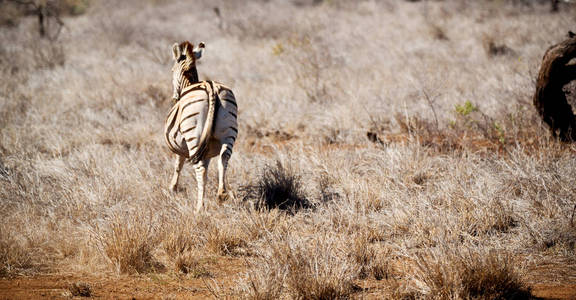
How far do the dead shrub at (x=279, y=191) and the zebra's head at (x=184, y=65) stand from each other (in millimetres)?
1581

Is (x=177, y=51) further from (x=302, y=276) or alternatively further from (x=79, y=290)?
(x=302, y=276)

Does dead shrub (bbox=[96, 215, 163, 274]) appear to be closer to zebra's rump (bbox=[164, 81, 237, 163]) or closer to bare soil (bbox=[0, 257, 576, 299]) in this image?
bare soil (bbox=[0, 257, 576, 299])

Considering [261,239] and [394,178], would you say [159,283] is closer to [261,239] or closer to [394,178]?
[261,239]

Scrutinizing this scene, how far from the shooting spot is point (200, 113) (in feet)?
15.9

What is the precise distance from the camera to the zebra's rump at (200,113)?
15.7ft

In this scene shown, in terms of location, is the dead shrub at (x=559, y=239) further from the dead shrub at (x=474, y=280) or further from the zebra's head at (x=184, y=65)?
the zebra's head at (x=184, y=65)

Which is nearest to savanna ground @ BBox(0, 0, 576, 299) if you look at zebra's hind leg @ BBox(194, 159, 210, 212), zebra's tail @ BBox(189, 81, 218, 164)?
zebra's hind leg @ BBox(194, 159, 210, 212)

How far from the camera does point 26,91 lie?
10.9m

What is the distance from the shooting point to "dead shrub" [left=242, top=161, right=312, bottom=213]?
18.3 feet

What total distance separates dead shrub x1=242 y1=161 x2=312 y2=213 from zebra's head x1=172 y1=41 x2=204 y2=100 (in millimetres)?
1581

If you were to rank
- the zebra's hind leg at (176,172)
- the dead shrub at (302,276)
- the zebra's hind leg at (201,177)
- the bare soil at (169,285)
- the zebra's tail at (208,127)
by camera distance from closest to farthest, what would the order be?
the dead shrub at (302,276)
the bare soil at (169,285)
the zebra's tail at (208,127)
the zebra's hind leg at (201,177)
the zebra's hind leg at (176,172)

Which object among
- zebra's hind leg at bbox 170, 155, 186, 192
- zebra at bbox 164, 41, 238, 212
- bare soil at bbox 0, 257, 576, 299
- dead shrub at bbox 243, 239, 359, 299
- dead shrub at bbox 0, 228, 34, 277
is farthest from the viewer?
zebra's hind leg at bbox 170, 155, 186, 192

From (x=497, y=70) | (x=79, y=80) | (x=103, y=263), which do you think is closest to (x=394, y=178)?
(x=103, y=263)

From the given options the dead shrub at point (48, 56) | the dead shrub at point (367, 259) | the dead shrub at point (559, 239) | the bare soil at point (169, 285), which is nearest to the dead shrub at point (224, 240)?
the bare soil at point (169, 285)
